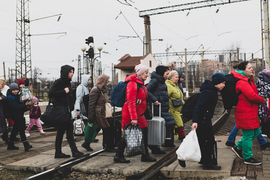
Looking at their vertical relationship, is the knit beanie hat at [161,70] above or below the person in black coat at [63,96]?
above

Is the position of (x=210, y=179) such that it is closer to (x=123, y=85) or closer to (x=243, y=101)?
(x=243, y=101)

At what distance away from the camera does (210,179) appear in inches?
177

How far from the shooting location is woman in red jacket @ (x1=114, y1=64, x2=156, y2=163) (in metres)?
5.12

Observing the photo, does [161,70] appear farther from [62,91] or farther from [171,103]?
[62,91]

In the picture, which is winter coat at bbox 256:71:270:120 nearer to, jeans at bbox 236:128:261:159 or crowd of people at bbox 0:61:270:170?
crowd of people at bbox 0:61:270:170

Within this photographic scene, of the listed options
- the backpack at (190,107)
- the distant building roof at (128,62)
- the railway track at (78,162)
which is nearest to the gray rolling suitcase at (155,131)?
the railway track at (78,162)

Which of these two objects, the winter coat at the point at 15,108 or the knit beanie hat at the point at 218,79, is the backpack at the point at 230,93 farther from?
the winter coat at the point at 15,108

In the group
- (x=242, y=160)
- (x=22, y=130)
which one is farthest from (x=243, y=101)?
(x=22, y=130)

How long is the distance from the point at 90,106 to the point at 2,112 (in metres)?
2.29

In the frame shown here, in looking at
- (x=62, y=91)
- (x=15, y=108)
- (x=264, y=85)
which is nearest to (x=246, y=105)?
(x=264, y=85)

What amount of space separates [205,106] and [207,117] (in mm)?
187

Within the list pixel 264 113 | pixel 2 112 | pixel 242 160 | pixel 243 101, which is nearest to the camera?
pixel 243 101

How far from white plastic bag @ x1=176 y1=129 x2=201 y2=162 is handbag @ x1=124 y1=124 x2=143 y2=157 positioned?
0.82 metres

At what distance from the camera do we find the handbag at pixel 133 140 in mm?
5164
